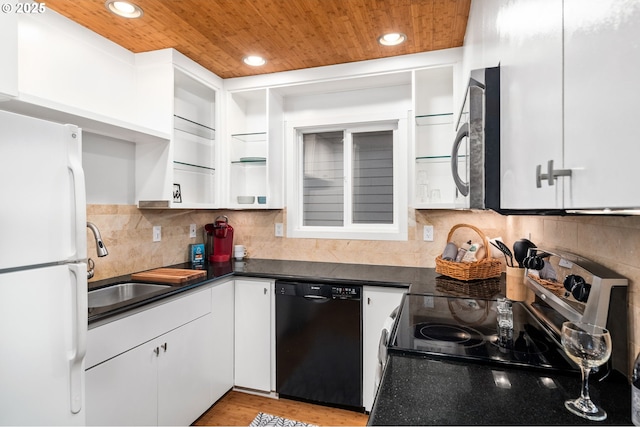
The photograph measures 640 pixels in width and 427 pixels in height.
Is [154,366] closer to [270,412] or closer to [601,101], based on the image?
[270,412]

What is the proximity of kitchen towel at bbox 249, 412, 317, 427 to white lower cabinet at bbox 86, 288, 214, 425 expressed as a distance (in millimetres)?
338

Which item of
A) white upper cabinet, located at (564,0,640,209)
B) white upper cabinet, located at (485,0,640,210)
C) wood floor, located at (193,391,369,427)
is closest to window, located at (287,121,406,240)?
wood floor, located at (193,391,369,427)

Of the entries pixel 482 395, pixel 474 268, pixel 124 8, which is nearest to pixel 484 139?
pixel 482 395

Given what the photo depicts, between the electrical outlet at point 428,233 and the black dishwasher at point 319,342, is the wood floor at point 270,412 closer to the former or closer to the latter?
the black dishwasher at point 319,342

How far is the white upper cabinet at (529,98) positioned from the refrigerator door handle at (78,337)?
145 centimetres

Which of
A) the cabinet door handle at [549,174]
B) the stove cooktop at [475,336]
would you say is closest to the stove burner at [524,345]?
the stove cooktop at [475,336]

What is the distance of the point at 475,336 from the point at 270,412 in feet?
5.39

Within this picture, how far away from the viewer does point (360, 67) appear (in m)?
2.56

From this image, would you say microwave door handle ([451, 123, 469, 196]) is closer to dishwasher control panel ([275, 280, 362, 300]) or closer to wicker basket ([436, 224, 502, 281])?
wicker basket ([436, 224, 502, 281])

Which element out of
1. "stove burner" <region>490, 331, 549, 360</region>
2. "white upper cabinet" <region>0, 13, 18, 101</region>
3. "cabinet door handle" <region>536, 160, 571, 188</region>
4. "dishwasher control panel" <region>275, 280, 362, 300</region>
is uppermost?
"white upper cabinet" <region>0, 13, 18, 101</region>

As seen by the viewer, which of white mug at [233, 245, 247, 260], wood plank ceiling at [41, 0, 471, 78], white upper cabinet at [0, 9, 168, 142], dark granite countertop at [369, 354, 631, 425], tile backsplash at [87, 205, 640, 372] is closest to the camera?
dark granite countertop at [369, 354, 631, 425]

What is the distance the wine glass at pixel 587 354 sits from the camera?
2.79 ft

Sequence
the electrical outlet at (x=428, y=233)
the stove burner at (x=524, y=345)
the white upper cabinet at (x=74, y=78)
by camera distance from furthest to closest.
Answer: the electrical outlet at (x=428, y=233) → the white upper cabinet at (x=74, y=78) → the stove burner at (x=524, y=345)

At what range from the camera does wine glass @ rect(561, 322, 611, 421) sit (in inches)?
33.4
